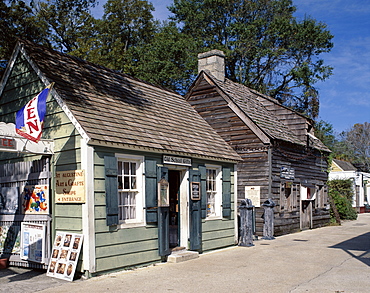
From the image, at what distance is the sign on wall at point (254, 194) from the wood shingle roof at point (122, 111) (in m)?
3.10

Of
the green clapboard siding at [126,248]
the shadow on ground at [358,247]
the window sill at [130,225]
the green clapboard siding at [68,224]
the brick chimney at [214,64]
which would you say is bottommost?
the shadow on ground at [358,247]

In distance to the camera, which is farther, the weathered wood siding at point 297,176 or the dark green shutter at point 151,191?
the weathered wood siding at point 297,176

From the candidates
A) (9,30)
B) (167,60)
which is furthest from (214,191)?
(167,60)

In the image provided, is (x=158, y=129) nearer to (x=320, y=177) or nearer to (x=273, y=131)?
(x=273, y=131)

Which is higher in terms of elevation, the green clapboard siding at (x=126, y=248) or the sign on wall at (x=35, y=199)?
the sign on wall at (x=35, y=199)

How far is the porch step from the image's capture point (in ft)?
33.8

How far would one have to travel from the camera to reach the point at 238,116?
16547 mm

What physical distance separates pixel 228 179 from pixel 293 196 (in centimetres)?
556

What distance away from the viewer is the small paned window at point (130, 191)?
9.39 meters

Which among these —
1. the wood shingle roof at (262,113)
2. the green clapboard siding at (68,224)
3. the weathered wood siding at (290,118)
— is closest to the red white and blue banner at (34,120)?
the green clapboard siding at (68,224)

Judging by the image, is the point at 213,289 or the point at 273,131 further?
the point at 273,131

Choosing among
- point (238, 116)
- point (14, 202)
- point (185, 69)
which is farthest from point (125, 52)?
point (14, 202)

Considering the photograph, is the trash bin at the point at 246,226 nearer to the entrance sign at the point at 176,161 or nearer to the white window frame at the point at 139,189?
the entrance sign at the point at 176,161

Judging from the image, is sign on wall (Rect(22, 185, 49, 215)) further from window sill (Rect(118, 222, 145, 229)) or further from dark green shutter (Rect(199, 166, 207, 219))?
dark green shutter (Rect(199, 166, 207, 219))
